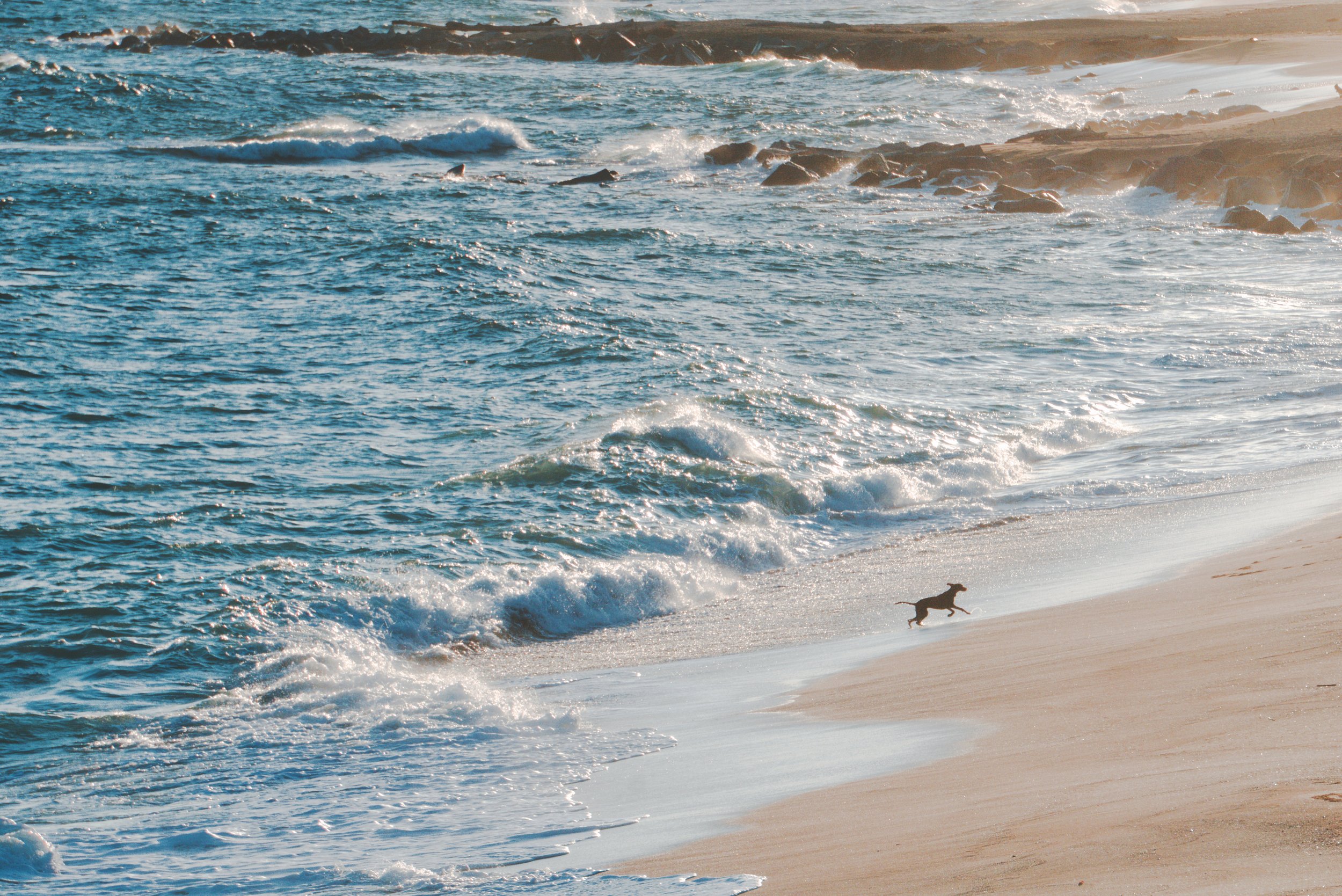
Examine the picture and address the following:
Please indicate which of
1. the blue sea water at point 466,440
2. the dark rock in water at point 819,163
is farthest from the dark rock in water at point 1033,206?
the dark rock in water at point 819,163

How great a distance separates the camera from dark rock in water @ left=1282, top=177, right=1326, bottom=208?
1978 cm

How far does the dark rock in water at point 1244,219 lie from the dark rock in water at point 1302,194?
0.51m

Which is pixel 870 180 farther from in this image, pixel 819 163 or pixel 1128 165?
pixel 1128 165

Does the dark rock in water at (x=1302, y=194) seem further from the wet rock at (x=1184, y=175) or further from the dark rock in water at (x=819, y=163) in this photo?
the dark rock in water at (x=819, y=163)

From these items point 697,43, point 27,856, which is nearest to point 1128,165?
point 697,43

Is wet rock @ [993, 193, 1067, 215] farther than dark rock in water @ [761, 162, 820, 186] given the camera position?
No

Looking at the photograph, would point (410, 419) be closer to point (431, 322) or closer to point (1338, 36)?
point (431, 322)

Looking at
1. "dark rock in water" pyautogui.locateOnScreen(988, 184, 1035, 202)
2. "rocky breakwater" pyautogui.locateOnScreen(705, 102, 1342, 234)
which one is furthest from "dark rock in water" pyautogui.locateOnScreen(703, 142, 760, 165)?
"dark rock in water" pyautogui.locateOnScreen(988, 184, 1035, 202)

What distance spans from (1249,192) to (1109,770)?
→ 1997cm

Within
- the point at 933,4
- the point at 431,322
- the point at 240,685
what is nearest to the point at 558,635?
the point at 240,685

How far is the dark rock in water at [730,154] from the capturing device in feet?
87.2

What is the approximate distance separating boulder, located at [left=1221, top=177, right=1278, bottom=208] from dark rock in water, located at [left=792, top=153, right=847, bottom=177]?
786 centimetres

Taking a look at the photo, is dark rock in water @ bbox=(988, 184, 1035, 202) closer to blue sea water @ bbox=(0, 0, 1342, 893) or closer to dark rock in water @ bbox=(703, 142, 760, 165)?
blue sea water @ bbox=(0, 0, 1342, 893)

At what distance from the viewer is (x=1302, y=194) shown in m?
20.0
